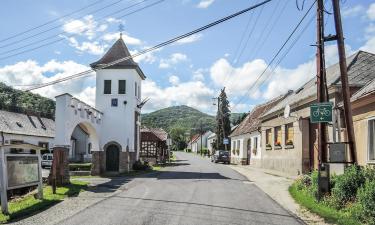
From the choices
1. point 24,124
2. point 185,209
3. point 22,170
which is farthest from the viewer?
point 24,124

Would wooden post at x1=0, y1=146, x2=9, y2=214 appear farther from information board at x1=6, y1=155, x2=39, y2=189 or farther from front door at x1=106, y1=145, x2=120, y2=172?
front door at x1=106, y1=145, x2=120, y2=172

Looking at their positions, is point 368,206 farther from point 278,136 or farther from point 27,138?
point 27,138

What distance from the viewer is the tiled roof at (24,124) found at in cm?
4737

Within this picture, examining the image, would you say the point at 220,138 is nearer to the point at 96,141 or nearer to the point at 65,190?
the point at 96,141

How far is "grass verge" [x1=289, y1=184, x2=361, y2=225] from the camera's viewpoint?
10.9m

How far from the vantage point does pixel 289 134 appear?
94.5 ft

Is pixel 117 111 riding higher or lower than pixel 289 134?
higher

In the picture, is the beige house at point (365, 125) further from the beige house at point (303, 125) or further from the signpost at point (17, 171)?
the signpost at point (17, 171)

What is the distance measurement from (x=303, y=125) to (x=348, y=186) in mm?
13299

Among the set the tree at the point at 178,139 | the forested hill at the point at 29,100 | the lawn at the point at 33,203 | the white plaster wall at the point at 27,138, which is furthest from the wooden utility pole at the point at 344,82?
the tree at the point at 178,139

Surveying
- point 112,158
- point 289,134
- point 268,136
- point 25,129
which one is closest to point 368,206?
point 289,134

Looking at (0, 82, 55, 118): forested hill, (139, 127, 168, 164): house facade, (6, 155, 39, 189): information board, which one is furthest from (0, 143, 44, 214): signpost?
(0, 82, 55, 118): forested hill

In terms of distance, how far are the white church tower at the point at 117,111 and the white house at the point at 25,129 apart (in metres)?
13.3

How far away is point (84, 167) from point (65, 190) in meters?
16.9
